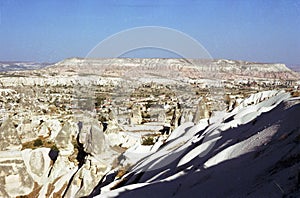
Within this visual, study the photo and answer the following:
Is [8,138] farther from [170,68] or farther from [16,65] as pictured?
[16,65]

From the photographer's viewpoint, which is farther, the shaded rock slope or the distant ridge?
the distant ridge

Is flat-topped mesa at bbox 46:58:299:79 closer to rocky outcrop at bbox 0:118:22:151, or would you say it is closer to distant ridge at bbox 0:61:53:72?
distant ridge at bbox 0:61:53:72

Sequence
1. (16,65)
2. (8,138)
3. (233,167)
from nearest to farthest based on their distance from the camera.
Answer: (233,167)
(8,138)
(16,65)

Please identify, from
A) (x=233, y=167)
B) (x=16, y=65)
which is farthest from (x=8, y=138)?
(x=16, y=65)

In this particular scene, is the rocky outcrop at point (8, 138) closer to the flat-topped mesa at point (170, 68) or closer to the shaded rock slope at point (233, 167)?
the shaded rock slope at point (233, 167)

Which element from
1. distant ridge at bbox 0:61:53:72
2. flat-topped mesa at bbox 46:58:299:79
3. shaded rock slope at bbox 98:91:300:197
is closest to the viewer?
shaded rock slope at bbox 98:91:300:197

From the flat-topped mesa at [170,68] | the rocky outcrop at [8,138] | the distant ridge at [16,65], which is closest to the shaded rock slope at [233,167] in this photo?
the rocky outcrop at [8,138]

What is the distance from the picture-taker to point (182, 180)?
21.9ft

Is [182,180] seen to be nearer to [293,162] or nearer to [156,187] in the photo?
[156,187]

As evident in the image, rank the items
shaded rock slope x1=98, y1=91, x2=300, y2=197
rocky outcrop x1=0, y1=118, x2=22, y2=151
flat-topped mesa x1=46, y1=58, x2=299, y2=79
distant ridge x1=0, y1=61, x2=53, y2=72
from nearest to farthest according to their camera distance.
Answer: shaded rock slope x1=98, y1=91, x2=300, y2=197
rocky outcrop x1=0, y1=118, x2=22, y2=151
flat-topped mesa x1=46, y1=58, x2=299, y2=79
distant ridge x1=0, y1=61, x2=53, y2=72

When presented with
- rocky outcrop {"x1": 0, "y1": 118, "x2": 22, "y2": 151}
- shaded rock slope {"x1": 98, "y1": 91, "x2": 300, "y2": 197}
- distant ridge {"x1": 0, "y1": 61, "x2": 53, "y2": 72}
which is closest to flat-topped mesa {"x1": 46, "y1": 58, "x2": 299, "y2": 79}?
distant ridge {"x1": 0, "y1": 61, "x2": 53, "y2": 72}

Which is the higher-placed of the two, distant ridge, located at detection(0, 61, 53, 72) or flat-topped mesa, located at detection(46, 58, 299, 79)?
flat-topped mesa, located at detection(46, 58, 299, 79)

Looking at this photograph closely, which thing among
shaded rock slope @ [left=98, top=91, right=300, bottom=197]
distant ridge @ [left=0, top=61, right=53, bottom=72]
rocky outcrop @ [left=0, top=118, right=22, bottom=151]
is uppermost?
shaded rock slope @ [left=98, top=91, right=300, bottom=197]

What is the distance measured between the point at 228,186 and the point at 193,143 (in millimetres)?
4958
